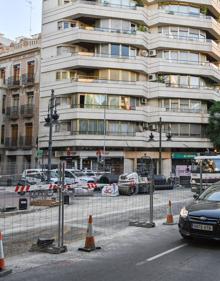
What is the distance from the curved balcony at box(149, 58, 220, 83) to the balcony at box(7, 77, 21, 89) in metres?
16.0

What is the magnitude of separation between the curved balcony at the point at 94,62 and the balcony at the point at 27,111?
4764 millimetres

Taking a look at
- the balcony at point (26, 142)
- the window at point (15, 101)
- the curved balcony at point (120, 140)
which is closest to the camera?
the curved balcony at point (120, 140)

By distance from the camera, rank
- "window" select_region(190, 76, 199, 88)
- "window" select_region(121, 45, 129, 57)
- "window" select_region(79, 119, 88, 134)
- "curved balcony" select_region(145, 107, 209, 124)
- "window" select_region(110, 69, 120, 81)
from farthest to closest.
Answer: "window" select_region(190, 76, 199, 88)
"curved balcony" select_region(145, 107, 209, 124)
"window" select_region(121, 45, 129, 57)
"window" select_region(110, 69, 120, 81)
"window" select_region(79, 119, 88, 134)

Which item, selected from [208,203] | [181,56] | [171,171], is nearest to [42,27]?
[181,56]

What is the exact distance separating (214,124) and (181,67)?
759 centimetres

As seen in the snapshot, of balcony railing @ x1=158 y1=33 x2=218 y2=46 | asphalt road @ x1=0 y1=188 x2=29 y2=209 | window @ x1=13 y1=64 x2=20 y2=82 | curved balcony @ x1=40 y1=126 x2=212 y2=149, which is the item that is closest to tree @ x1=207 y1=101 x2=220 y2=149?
curved balcony @ x1=40 y1=126 x2=212 y2=149

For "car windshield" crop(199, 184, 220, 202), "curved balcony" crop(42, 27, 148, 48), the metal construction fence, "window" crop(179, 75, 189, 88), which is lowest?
the metal construction fence

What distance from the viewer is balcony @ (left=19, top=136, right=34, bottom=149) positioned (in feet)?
176

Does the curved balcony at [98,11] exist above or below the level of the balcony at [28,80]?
above

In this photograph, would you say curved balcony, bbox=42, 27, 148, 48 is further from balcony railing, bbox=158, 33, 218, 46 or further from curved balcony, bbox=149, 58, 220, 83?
balcony railing, bbox=158, 33, 218, 46

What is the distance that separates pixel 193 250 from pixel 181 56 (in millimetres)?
47102

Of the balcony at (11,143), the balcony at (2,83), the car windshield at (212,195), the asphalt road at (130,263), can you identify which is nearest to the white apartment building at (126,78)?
the balcony at (11,143)

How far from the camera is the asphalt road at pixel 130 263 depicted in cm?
785

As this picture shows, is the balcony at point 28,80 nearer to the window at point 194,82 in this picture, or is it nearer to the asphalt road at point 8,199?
the window at point 194,82
